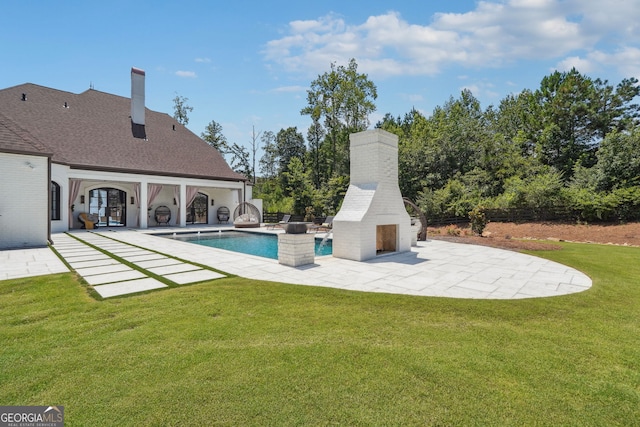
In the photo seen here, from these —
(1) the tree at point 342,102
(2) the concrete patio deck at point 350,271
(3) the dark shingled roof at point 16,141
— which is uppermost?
(1) the tree at point 342,102

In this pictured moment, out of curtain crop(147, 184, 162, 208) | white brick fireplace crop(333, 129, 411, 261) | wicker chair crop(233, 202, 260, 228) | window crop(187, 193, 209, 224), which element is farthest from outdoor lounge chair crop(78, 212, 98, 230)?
white brick fireplace crop(333, 129, 411, 261)

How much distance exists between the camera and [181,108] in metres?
32.8

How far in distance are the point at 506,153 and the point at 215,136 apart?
2979cm

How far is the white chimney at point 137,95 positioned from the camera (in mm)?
19734

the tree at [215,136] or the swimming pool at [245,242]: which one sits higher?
the tree at [215,136]

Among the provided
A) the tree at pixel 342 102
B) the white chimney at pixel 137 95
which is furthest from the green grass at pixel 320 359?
the tree at pixel 342 102

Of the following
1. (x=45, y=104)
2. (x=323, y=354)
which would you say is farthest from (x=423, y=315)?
(x=45, y=104)

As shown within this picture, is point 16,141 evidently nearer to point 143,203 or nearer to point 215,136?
point 143,203

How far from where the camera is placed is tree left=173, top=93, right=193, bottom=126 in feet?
107

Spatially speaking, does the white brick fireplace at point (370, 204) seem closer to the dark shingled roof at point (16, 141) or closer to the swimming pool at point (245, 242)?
the swimming pool at point (245, 242)

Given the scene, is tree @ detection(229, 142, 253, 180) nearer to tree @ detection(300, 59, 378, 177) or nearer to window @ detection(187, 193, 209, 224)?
tree @ detection(300, 59, 378, 177)

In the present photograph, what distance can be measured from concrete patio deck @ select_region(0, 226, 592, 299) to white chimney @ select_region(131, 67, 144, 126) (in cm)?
1429

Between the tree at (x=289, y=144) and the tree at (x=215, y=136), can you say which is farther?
the tree at (x=289, y=144)

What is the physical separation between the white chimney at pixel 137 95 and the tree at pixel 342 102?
14.2 metres
